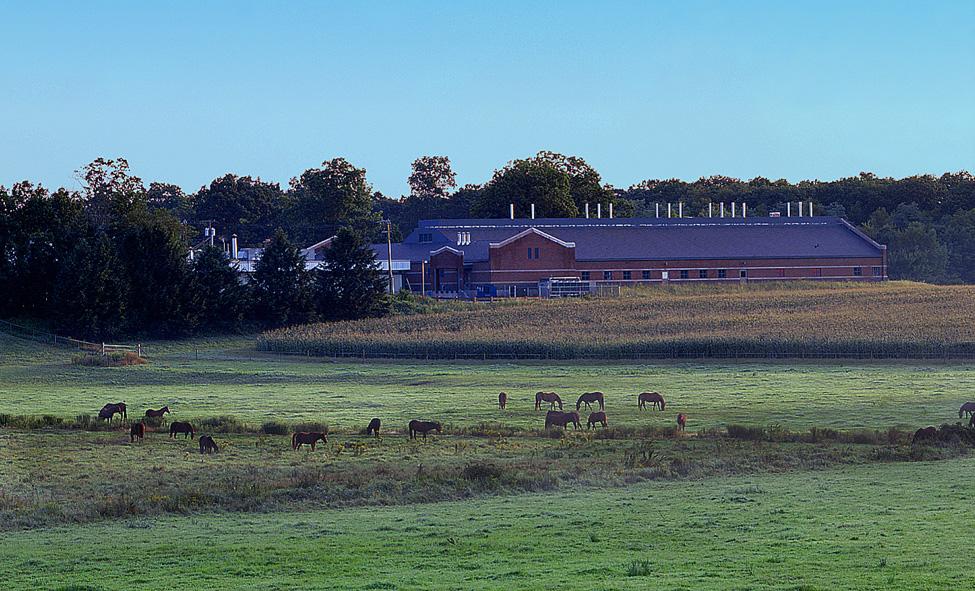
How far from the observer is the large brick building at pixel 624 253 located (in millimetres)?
109125

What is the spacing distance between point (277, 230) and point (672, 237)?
44433 millimetres

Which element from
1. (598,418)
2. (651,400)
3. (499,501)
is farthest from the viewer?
(651,400)

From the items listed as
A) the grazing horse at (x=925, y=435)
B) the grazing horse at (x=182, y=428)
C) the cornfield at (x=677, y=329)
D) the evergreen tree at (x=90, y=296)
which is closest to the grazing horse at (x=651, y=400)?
the grazing horse at (x=925, y=435)

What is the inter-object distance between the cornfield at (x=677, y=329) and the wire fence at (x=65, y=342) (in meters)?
7.98

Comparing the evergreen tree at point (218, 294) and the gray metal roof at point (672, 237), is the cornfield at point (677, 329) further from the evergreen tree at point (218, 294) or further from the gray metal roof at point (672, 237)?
the gray metal roof at point (672, 237)

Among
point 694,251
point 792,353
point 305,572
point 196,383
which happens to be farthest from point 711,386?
point 694,251

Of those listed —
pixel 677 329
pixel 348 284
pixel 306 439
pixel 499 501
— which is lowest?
pixel 499 501

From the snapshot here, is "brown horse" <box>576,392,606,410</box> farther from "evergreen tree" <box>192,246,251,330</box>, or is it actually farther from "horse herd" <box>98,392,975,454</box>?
"evergreen tree" <box>192,246,251,330</box>

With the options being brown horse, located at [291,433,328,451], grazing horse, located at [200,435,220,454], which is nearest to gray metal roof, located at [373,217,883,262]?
brown horse, located at [291,433,328,451]

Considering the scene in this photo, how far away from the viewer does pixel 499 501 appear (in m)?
23.7

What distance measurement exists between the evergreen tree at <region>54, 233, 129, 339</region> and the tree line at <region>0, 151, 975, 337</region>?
89mm

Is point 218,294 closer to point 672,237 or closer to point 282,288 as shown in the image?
point 282,288

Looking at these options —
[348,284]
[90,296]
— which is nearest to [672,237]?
[348,284]

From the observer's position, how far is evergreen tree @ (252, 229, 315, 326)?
84438mm
